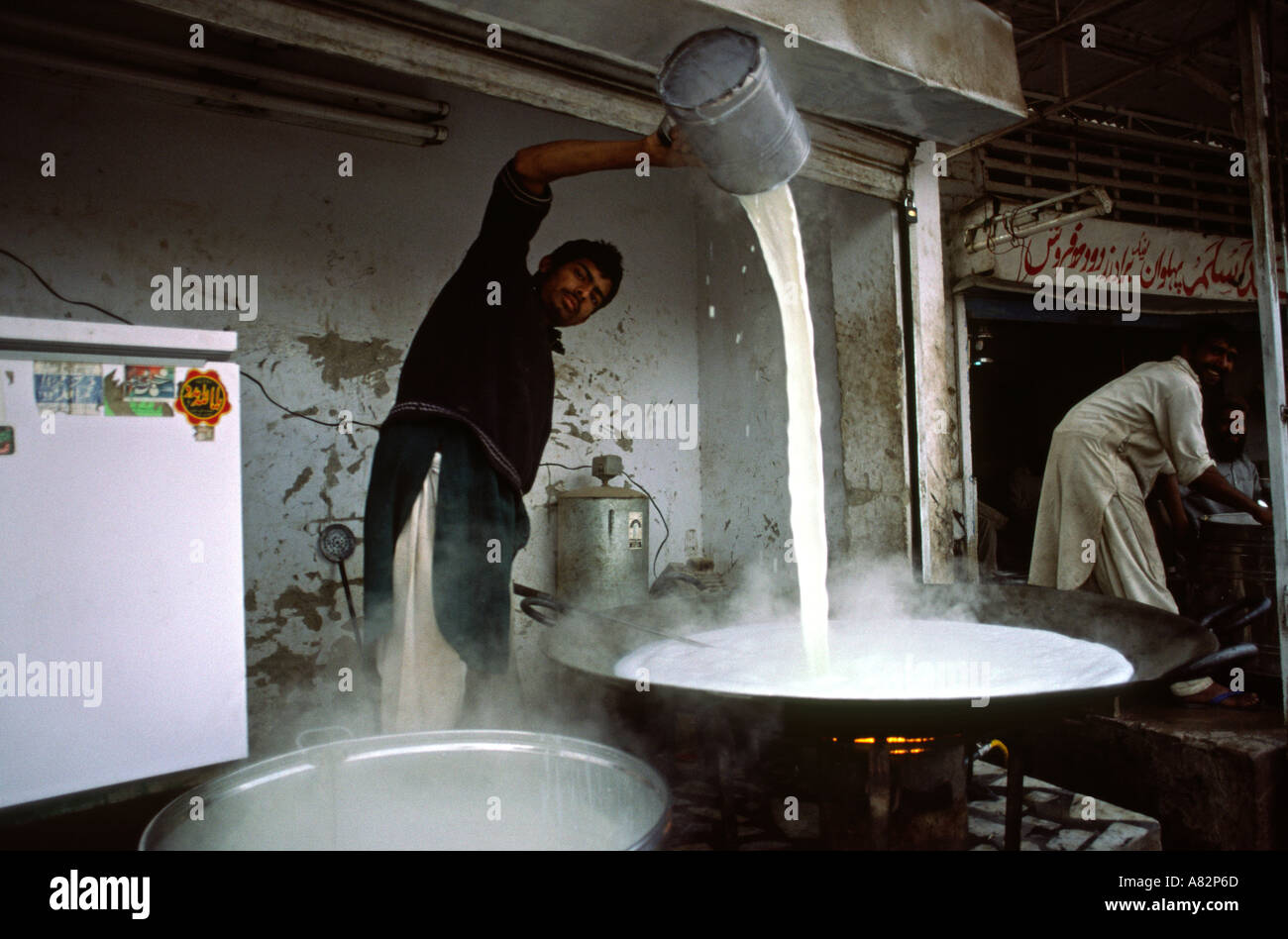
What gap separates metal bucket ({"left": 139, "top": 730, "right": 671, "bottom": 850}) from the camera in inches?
52.3

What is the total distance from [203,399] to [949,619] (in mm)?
2342

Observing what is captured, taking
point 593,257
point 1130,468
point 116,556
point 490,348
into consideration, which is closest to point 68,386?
point 116,556

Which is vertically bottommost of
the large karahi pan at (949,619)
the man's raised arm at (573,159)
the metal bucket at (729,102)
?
the large karahi pan at (949,619)

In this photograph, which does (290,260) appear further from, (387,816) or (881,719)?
(881,719)

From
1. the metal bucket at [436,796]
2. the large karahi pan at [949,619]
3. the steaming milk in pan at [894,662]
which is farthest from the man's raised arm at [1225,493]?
the metal bucket at [436,796]

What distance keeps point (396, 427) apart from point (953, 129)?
2582mm

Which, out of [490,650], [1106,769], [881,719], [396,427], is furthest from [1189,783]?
[396,427]

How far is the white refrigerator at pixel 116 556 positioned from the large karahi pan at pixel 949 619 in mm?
964

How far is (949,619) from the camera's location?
2.47 m

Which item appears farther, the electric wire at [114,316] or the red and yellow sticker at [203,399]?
the electric wire at [114,316]

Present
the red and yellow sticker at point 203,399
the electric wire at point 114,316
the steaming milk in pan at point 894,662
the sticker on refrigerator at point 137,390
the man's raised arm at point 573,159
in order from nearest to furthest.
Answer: the steaming milk in pan at point 894,662 < the man's raised arm at point 573,159 < the sticker on refrigerator at point 137,390 < the red and yellow sticker at point 203,399 < the electric wire at point 114,316

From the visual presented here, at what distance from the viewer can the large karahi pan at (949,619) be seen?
1318 mm

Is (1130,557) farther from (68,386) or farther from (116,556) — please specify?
(68,386)

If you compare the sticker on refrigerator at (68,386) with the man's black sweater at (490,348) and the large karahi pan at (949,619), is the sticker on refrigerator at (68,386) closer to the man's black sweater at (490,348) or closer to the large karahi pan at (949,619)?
the man's black sweater at (490,348)
